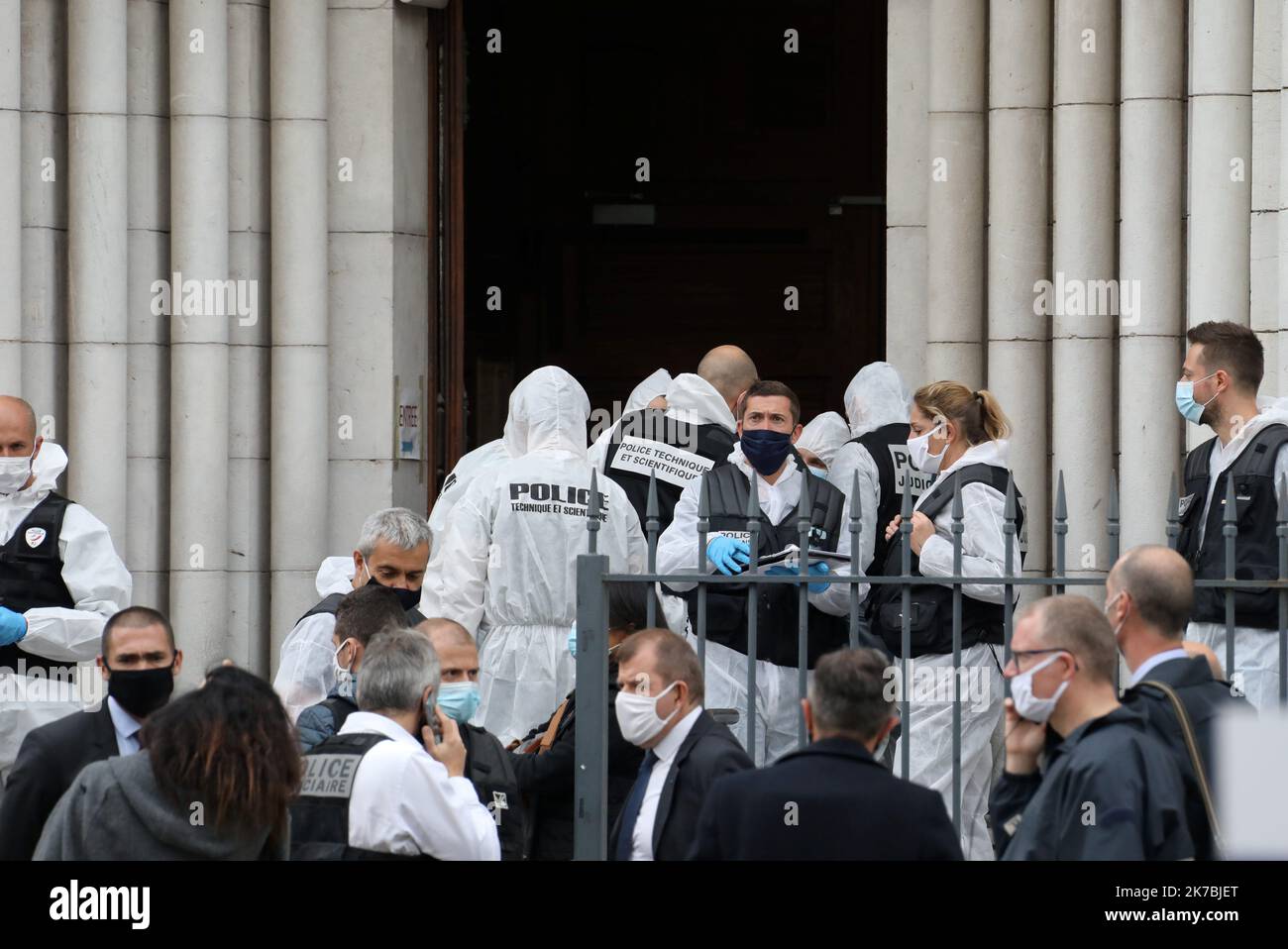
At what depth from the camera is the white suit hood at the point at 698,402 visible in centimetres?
757

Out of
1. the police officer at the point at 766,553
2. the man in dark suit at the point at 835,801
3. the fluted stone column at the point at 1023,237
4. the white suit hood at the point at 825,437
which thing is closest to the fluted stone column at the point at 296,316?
the white suit hood at the point at 825,437

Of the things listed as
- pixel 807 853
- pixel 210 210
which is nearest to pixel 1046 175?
pixel 210 210

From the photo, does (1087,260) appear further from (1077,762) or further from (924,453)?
(1077,762)

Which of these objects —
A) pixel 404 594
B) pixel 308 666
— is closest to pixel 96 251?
pixel 404 594

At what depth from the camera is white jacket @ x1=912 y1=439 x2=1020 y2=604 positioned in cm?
643

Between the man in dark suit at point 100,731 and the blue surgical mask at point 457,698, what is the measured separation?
71 cm

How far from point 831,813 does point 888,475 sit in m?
3.31

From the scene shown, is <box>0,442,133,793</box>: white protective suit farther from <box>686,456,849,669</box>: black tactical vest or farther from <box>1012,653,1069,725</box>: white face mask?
<box>1012,653,1069,725</box>: white face mask

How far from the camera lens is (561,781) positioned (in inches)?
224

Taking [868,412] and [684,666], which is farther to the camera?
[868,412]

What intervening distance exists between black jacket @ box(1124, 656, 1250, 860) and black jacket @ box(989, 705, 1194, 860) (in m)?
0.10

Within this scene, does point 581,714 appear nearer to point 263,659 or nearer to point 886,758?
point 886,758

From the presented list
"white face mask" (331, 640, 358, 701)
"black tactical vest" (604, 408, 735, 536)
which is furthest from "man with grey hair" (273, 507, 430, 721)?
"black tactical vest" (604, 408, 735, 536)
